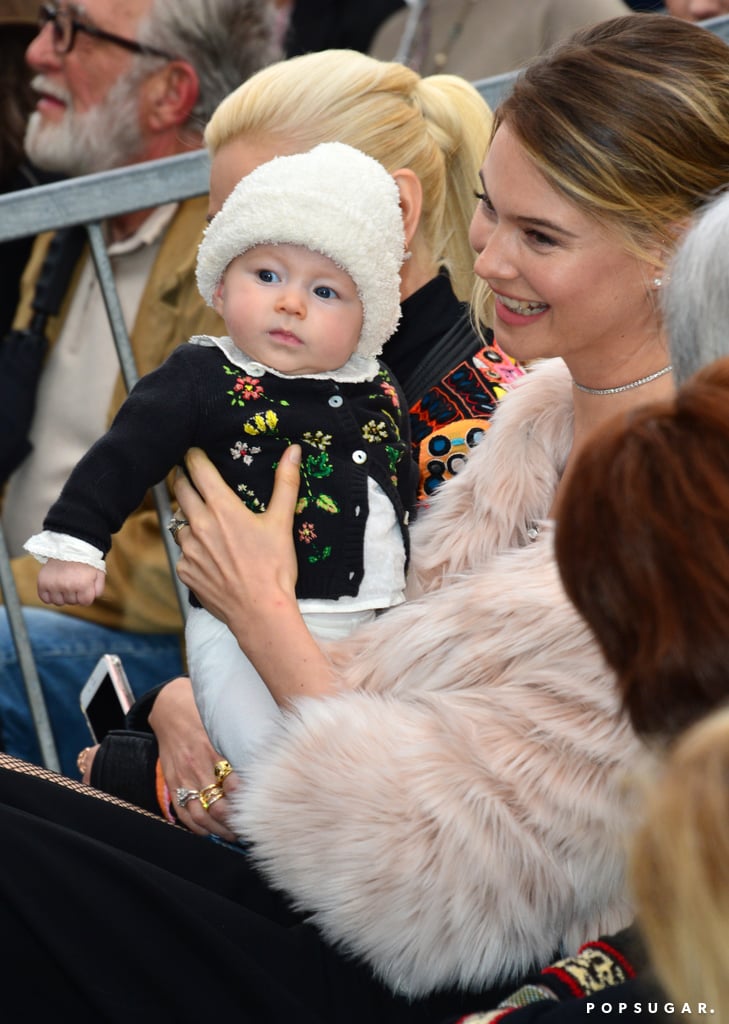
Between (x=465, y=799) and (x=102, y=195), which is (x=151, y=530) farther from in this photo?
(x=465, y=799)

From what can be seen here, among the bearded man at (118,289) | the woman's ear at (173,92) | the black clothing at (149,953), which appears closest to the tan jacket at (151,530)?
the bearded man at (118,289)

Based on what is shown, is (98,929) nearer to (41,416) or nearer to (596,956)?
(596,956)

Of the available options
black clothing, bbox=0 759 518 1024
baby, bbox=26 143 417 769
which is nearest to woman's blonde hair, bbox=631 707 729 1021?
black clothing, bbox=0 759 518 1024

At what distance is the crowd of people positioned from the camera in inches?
47.7

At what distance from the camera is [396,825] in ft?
5.68

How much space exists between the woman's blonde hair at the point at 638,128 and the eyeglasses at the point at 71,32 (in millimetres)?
2035

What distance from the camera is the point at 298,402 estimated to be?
221cm

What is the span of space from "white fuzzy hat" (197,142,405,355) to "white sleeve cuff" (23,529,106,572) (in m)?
0.54

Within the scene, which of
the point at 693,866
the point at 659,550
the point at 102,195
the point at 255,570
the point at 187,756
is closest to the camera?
the point at 693,866

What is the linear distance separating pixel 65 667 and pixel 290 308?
1.44 m

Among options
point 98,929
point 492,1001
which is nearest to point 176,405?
point 98,929

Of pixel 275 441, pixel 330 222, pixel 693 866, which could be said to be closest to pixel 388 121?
pixel 330 222

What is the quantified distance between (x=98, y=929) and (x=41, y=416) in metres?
2.10

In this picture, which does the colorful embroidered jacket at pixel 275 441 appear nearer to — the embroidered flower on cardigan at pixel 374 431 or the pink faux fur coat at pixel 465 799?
the embroidered flower on cardigan at pixel 374 431
